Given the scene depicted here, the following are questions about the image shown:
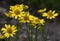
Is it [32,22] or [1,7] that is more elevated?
[1,7]

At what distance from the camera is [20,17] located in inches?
83.0

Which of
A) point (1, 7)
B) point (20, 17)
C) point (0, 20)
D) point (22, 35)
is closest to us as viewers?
point (20, 17)

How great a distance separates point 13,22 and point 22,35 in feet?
0.93

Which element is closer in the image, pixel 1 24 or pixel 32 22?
pixel 32 22

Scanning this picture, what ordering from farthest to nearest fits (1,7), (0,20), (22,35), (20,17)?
(1,7), (0,20), (22,35), (20,17)

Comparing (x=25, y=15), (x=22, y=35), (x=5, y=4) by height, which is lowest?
(x=22, y=35)

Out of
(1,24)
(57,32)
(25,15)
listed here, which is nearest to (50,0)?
(57,32)

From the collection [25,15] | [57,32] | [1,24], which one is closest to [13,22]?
[1,24]

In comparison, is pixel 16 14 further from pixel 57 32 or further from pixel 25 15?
pixel 57 32

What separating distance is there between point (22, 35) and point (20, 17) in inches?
52.2

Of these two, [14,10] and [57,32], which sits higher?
[14,10]

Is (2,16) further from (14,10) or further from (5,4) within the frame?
(14,10)

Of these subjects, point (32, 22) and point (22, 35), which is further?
point (22, 35)

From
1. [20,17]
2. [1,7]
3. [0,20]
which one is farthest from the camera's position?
[1,7]
